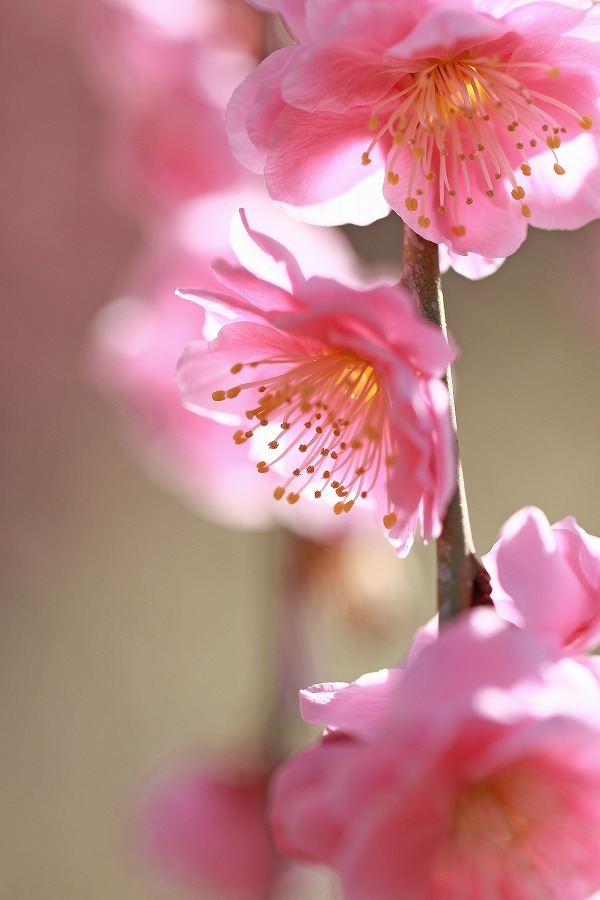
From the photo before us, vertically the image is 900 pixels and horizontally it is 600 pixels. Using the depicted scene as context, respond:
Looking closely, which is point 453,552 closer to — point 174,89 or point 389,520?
point 389,520

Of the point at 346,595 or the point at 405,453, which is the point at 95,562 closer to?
the point at 346,595

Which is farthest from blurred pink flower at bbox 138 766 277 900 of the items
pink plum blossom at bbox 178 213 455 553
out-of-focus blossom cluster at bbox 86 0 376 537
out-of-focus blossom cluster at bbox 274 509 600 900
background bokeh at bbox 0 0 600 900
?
background bokeh at bbox 0 0 600 900

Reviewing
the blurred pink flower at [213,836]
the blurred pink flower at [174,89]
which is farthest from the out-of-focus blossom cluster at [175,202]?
the blurred pink flower at [213,836]

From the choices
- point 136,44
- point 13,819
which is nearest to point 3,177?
point 136,44

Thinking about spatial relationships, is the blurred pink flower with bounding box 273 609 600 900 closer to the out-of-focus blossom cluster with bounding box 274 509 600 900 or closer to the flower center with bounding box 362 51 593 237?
the out-of-focus blossom cluster with bounding box 274 509 600 900

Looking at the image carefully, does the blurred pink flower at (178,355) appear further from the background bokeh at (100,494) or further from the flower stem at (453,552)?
the background bokeh at (100,494)
